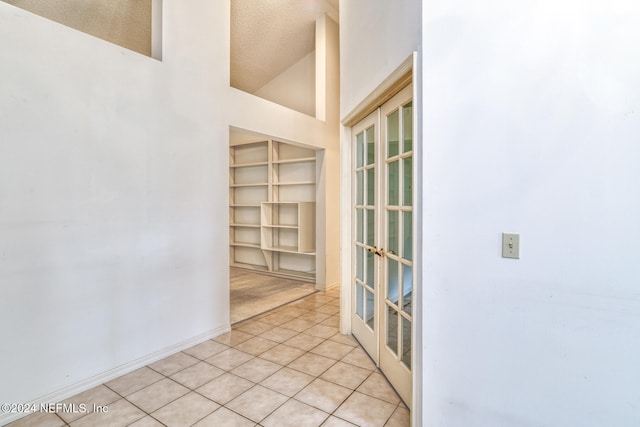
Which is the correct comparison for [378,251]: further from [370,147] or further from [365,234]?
[370,147]

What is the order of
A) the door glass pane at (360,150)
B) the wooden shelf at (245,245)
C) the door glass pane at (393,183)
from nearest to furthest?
the door glass pane at (393,183)
the door glass pane at (360,150)
the wooden shelf at (245,245)

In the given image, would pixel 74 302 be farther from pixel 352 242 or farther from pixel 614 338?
pixel 614 338

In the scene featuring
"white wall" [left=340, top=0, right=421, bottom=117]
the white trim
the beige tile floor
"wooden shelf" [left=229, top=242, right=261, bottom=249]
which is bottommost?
the beige tile floor

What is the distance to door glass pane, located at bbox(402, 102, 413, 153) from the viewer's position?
6.50 ft

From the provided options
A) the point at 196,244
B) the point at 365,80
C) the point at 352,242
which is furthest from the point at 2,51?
the point at 352,242

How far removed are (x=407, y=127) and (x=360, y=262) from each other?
53.4 inches

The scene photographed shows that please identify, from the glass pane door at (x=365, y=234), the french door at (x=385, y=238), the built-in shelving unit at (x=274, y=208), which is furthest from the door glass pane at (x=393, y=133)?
the built-in shelving unit at (x=274, y=208)

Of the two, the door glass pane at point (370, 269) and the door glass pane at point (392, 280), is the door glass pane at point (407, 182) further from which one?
the door glass pane at point (370, 269)

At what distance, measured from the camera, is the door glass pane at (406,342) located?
2008 millimetres

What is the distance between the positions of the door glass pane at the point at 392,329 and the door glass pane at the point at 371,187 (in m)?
0.86

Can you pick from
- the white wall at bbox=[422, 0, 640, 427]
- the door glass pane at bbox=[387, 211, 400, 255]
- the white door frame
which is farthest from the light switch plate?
the door glass pane at bbox=[387, 211, 400, 255]

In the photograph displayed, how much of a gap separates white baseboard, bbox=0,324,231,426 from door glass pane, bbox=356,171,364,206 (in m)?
1.89

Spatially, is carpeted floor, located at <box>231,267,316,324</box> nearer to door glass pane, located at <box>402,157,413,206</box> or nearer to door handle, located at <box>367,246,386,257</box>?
door handle, located at <box>367,246,386,257</box>

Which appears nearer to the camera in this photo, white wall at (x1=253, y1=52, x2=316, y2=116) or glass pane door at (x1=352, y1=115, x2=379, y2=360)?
glass pane door at (x1=352, y1=115, x2=379, y2=360)
